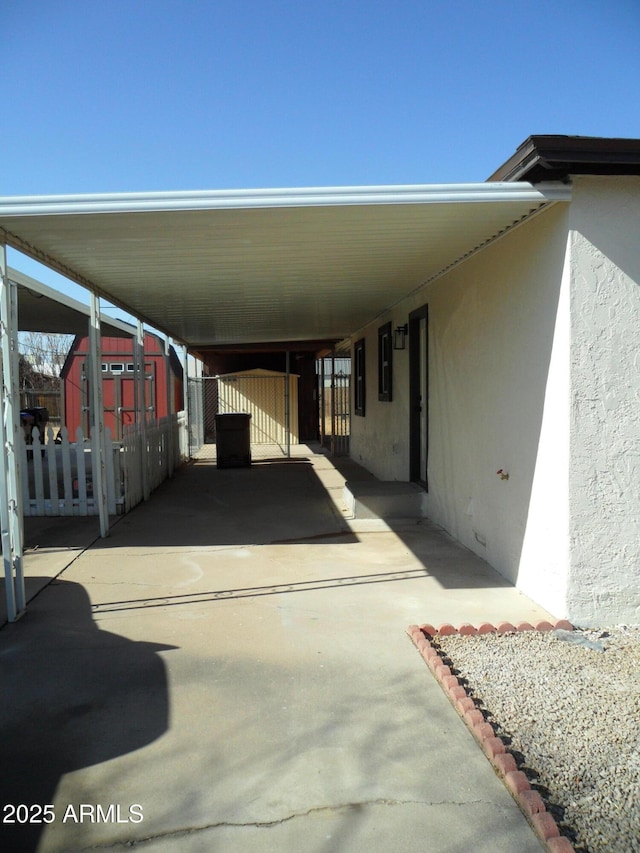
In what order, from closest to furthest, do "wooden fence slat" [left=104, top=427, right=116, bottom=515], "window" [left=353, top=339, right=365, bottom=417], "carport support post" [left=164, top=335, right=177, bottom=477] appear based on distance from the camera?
"wooden fence slat" [left=104, top=427, right=116, bottom=515]
"carport support post" [left=164, top=335, right=177, bottom=477]
"window" [left=353, top=339, right=365, bottom=417]

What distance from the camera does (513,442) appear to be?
5.25 meters

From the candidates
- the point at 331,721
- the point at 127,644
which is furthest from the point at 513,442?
the point at 127,644

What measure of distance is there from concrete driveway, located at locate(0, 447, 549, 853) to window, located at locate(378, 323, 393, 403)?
4.03 metres

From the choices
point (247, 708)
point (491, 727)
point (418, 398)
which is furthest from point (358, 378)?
point (491, 727)

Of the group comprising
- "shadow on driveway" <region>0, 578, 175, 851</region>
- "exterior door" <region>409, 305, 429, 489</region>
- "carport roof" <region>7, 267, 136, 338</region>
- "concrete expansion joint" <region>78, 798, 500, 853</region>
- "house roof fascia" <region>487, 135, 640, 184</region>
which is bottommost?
"concrete expansion joint" <region>78, 798, 500, 853</region>

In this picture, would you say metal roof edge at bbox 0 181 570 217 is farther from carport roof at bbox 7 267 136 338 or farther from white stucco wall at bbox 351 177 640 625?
carport roof at bbox 7 267 136 338

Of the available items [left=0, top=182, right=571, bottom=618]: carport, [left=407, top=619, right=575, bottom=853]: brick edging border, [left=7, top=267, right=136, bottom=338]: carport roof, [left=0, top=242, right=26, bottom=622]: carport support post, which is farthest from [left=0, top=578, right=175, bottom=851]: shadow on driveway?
[left=7, top=267, right=136, bottom=338]: carport roof

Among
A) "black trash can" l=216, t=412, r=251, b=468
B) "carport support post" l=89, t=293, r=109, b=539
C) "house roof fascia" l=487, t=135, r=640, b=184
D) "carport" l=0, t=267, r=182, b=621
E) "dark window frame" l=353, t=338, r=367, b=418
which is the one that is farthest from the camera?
"black trash can" l=216, t=412, r=251, b=468

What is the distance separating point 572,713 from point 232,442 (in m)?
11.2

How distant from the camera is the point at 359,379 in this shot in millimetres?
13453

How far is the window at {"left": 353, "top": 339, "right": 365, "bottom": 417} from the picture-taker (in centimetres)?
1308

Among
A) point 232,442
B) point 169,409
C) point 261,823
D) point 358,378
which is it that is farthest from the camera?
point 232,442

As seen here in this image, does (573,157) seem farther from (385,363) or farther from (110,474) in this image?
(110,474)

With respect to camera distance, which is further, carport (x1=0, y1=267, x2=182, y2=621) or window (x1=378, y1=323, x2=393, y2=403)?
window (x1=378, y1=323, x2=393, y2=403)
